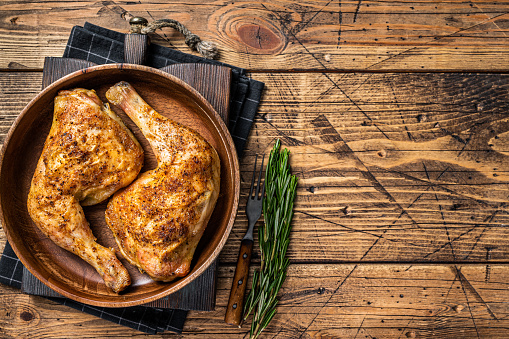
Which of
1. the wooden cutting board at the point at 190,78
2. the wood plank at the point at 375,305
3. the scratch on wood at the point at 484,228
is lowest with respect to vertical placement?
the wood plank at the point at 375,305

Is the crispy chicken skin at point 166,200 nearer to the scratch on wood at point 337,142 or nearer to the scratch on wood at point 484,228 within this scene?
the scratch on wood at point 337,142

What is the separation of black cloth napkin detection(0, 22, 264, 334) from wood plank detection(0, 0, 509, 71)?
99 millimetres

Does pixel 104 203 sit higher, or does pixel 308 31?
pixel 308 31

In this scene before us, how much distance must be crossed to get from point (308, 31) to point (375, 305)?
147 centimetres

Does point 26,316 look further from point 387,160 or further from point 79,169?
point 387,160

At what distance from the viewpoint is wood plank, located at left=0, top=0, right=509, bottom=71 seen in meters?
1.69

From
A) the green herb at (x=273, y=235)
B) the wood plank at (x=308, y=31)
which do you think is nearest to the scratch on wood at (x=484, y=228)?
the wood plank at (x=308, y=31)

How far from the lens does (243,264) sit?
1636 mm

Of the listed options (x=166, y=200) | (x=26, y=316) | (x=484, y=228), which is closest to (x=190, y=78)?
(x=166, y=200)

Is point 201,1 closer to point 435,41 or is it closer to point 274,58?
point 274,58

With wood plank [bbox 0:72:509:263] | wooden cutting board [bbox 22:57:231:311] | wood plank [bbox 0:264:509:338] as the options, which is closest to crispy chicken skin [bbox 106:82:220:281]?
wooden cutting board [bbox 22:57:231:311]

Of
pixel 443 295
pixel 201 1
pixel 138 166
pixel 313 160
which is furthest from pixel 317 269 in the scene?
pixel 201 1

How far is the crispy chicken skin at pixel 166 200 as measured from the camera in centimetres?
137

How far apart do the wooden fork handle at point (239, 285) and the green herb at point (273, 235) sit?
4 cm
